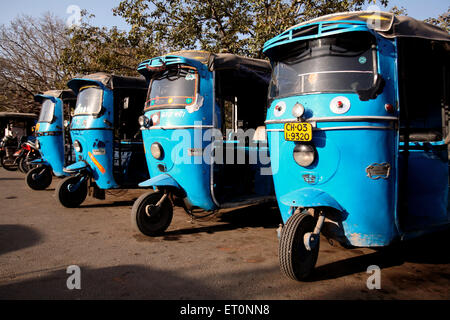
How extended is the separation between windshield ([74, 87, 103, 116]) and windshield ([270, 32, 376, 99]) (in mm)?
4410

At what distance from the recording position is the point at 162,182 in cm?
504

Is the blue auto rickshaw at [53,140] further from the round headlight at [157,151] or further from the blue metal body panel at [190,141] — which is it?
the blue metal body panel at [190,141]

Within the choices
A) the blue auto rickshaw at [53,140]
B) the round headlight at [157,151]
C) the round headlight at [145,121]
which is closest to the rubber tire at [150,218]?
the round headlight at [157,151]

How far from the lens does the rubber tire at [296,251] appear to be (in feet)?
10.6

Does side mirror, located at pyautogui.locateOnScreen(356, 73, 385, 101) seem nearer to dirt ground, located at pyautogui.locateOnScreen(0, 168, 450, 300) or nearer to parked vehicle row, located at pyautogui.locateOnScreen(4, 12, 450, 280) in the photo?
parked vehicle row, located at pyautogui.locateOnScreen(4, 12, 450, 280)

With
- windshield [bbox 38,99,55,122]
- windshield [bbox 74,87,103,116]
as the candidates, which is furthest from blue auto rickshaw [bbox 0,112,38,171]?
windshield [bbox 74,87,103,116]

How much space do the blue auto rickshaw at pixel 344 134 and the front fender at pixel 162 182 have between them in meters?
1.87

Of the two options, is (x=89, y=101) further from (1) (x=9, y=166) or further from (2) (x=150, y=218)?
(1) (x=9, y=166)

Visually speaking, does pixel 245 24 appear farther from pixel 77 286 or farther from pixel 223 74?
pixel 77 286

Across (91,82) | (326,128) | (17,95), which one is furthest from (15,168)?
(326,128)

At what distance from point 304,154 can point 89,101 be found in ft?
16.5

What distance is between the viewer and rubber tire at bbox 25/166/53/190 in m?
9.13

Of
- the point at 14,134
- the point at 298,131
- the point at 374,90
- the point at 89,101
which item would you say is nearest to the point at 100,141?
the point at 89,101

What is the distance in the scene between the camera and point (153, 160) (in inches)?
215
